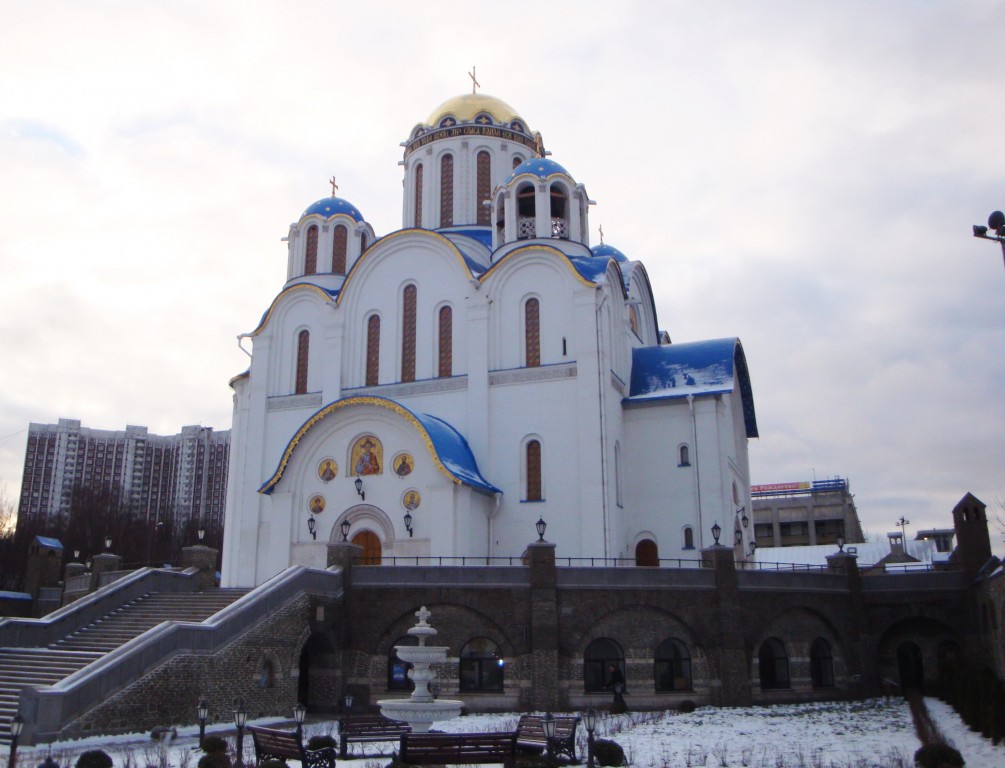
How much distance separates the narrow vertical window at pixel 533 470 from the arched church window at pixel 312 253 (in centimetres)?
1079

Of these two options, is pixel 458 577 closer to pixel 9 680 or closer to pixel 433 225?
pixel 9 680

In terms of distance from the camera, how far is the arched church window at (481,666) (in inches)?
814

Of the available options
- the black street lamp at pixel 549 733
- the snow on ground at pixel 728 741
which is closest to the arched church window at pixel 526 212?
the snow on ground at pixel 728 741

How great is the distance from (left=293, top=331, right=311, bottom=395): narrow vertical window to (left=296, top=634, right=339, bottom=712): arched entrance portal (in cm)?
1108

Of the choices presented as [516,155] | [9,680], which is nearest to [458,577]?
[9,680]

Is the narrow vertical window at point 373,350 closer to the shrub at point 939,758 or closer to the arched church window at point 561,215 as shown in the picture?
the arched church window at point 561,215

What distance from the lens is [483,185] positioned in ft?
112

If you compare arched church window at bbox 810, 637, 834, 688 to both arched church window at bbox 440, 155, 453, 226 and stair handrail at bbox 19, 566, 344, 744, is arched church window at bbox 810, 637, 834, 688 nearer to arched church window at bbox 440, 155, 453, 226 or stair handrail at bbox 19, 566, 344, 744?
stair handrail at bbox 19, 566, 344, 744

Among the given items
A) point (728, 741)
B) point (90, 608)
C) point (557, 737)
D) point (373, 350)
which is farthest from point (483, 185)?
point (557, 737)

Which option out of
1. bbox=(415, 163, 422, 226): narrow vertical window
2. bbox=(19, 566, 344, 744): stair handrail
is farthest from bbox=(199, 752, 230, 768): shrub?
bbox=(415, 163, 422, 226): narrow vertical window

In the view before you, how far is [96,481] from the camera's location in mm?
80438

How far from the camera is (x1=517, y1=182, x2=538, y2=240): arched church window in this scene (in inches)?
1182

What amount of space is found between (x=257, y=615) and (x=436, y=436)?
25.9 feet

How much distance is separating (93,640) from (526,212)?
1831cm
